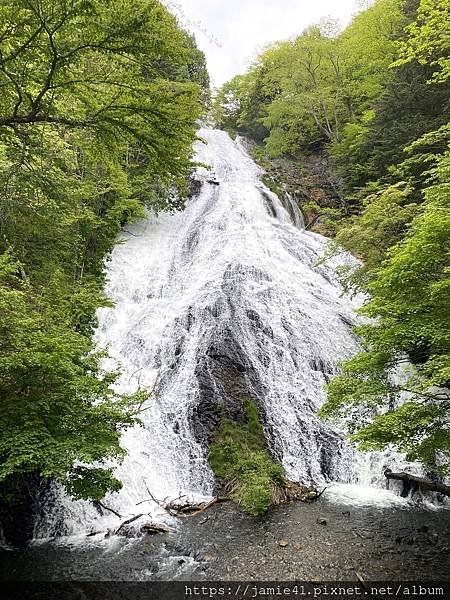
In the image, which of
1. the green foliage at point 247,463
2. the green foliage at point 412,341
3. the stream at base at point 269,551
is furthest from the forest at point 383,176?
the green foliage at point 247,463

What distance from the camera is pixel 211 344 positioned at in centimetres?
1096

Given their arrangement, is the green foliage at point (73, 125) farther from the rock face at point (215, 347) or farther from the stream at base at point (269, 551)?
the rock face at point (215, 347)

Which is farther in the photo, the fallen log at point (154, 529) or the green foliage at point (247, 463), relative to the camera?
the green foliage at point (247, 463)

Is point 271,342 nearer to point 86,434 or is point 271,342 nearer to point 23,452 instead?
point 86,434

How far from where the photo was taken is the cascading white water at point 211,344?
337 inches

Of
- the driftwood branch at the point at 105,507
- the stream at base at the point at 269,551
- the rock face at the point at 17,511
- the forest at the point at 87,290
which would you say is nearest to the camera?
the forest at the point at 87,290

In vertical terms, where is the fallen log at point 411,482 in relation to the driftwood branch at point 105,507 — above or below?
below

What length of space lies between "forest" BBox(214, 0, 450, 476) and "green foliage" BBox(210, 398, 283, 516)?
179cm

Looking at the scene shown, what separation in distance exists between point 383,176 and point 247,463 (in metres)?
14.9

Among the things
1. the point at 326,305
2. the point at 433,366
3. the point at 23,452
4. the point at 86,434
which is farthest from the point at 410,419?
the point at 326,305

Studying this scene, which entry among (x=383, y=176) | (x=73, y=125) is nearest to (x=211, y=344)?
(x=73, y=125)

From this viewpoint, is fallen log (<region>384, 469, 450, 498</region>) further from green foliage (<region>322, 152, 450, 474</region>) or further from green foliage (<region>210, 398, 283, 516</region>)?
green foliage (<region>210, 398, 283, 516</region>)

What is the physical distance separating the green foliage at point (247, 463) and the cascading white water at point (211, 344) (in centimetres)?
28

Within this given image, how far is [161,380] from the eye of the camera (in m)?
10.6
